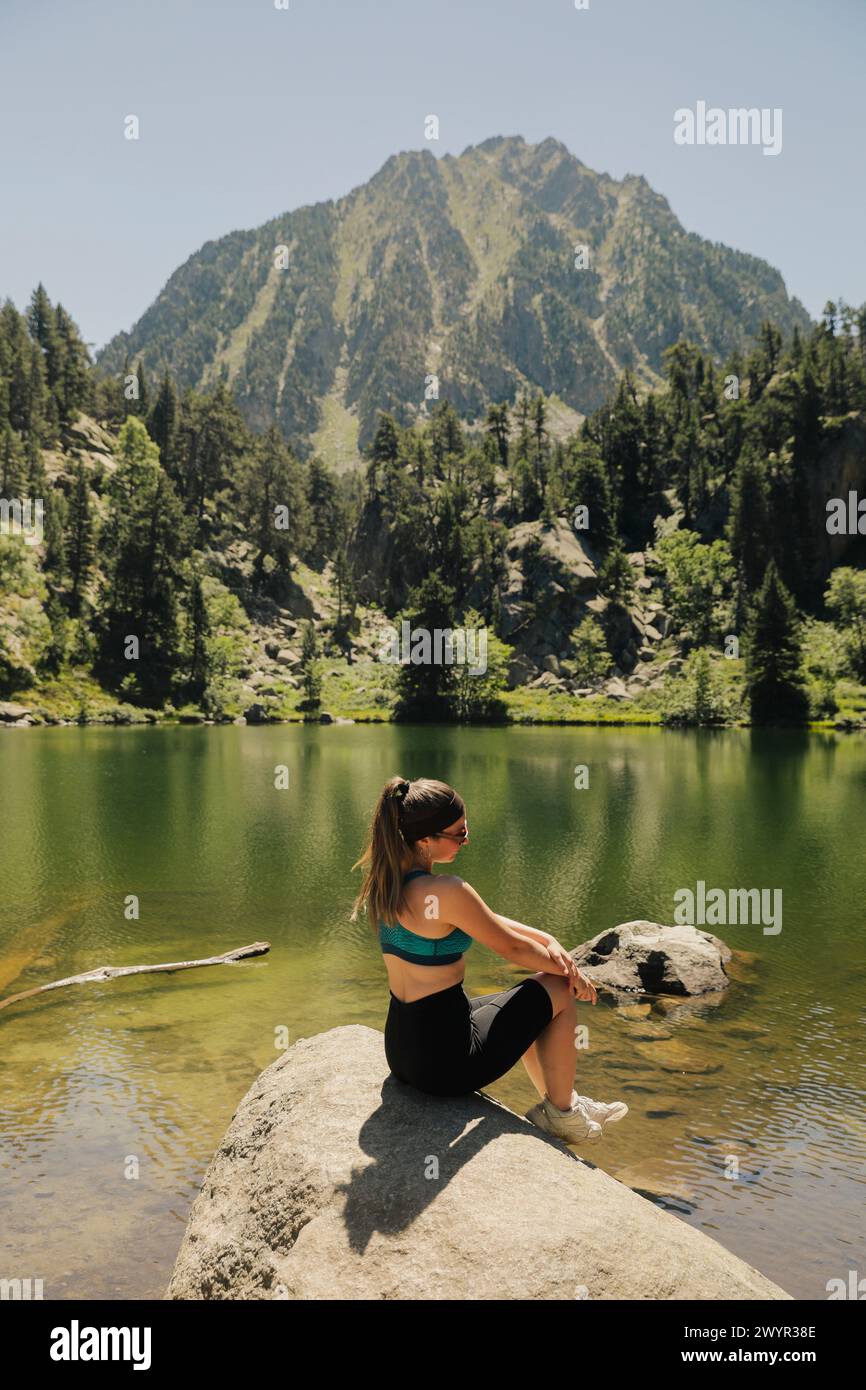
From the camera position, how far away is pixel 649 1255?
5652mm

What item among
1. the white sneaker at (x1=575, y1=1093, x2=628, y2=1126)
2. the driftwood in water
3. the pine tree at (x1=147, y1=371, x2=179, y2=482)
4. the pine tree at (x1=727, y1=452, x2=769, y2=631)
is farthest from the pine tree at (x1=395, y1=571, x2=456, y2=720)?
the white sneaker at (x1=575, y1=1093, x2=628, y2=1126)

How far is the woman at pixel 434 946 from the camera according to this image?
6.90 m

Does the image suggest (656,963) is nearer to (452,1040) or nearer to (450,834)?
(452,1040)

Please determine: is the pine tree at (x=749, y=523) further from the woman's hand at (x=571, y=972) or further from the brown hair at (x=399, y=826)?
the brown hair at (x=399, y=826)

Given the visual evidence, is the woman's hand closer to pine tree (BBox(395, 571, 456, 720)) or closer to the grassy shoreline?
the grassy shoreline

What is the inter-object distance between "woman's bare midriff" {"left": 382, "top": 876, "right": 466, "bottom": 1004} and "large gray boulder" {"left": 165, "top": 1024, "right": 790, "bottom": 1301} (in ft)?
2.93

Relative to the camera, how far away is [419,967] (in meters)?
7.00

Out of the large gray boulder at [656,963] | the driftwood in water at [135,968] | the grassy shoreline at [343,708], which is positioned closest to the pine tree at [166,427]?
the grassy shoreline at [343,708]

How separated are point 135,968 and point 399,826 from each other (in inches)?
516

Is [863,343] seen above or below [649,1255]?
above

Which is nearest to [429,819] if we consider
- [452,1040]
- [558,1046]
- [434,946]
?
[434,946]
